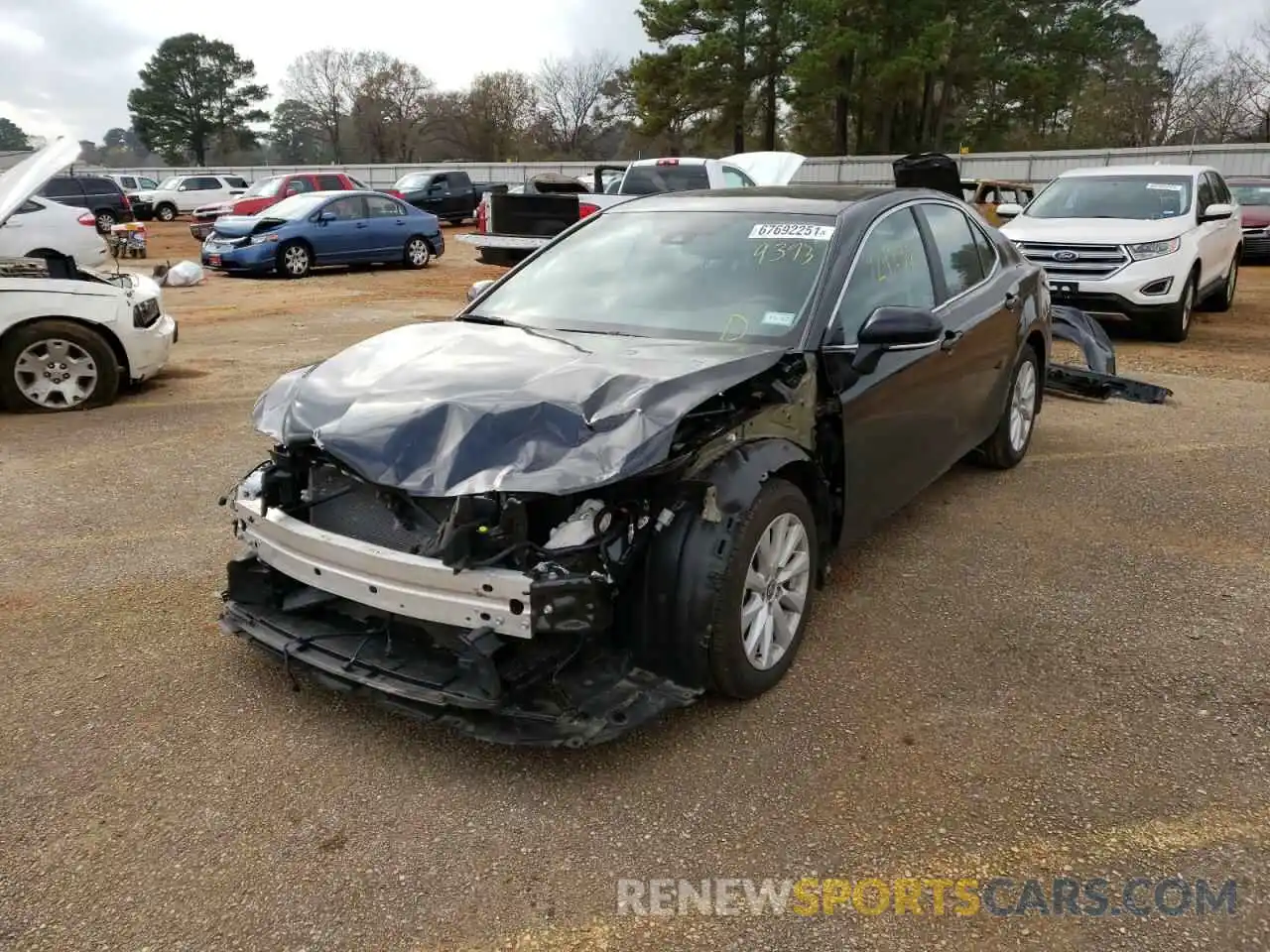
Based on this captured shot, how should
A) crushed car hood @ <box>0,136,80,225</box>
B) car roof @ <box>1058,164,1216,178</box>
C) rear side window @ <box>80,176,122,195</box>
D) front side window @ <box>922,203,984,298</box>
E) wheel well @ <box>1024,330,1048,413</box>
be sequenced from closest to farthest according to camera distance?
front side window @ <box>922,203,984,298</box>, wheel well @ <box>1024,330,1048,413</box>, crushed car hood @ <box>0,136,80,225</box>, car roof @ <box>1058,164,1216,178</box>, rear side window @ <box>80,176,122,195</box>

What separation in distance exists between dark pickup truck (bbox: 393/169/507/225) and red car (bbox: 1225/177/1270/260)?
744 inches

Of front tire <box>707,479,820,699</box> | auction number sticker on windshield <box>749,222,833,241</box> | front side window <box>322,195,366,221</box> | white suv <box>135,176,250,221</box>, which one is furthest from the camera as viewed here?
white suv <box>135,176,250,221</box>

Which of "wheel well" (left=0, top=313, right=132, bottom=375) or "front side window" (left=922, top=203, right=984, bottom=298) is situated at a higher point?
"front side window" (left=922, top=203, right=984, bottom=298)

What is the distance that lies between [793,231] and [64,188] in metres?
25.6

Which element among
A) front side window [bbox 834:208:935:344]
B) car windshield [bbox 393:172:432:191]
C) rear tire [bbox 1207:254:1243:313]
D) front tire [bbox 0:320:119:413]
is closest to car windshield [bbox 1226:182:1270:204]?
rear tire [bbox 1207:254:1243:313]

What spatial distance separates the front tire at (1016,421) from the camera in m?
5.53

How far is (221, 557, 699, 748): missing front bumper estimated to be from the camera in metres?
2.73

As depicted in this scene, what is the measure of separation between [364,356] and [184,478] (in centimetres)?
265

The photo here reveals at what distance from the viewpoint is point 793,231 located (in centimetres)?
402

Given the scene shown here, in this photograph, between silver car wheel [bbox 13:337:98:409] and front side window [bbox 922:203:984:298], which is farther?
silver car wheel [bbox 13:337:98:409]

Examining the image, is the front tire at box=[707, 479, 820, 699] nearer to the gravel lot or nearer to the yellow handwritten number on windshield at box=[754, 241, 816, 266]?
the gravel lot

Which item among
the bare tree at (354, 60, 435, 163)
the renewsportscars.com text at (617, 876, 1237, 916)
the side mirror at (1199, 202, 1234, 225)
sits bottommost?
the renewsportscars.com text at (617, 876, 1237, 916)

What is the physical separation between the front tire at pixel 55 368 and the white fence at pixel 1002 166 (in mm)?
20780

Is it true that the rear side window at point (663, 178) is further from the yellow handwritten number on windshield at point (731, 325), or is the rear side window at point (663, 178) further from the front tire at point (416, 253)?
the yellow handwritten number on windshield at point (731, 325)
